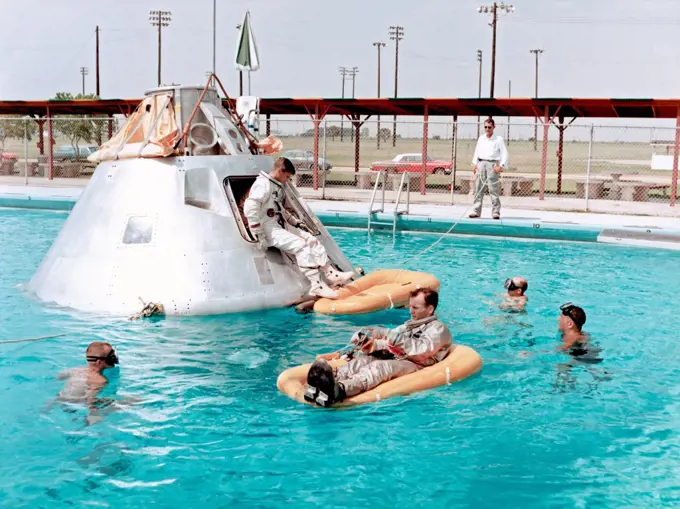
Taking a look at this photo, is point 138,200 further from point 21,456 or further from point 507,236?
point 507,236

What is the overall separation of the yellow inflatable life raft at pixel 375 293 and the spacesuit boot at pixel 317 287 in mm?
110

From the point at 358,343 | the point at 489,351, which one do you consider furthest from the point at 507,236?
the point at 358,343

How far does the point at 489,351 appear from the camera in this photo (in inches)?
312

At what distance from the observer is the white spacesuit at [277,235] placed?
9.08 meters

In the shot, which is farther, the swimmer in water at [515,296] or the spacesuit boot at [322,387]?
the swimmer in water at [515,296]

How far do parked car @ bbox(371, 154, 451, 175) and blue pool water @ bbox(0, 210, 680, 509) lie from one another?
1004 inches

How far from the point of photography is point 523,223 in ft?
53.3

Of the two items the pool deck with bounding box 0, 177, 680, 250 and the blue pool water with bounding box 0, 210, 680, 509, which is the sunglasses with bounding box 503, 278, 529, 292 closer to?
the blue pool water with bounding box 0, 210, 680, 509

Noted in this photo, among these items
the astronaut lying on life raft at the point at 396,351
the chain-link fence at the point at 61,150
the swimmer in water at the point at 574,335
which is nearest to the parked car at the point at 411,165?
the chain-link fence at the point at 61,150

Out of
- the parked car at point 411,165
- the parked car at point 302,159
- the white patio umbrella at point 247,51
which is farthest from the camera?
the parked car at point 411,165

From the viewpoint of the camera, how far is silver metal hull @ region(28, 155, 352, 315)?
8727 millimetres

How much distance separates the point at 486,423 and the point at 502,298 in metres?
4.51

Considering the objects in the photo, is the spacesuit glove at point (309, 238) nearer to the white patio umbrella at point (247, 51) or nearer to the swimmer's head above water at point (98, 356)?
the swimmer's head above water at point (98, 356)

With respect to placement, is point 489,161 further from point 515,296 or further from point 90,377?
point 90,377
